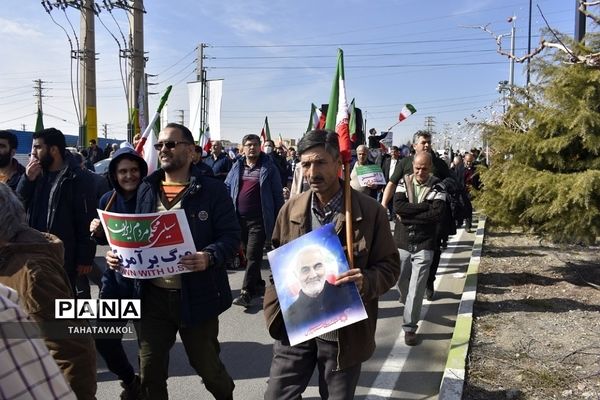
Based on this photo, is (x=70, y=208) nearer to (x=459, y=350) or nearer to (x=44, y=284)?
(x=44, y=284)

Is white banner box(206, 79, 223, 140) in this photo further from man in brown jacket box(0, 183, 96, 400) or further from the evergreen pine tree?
man in brown jacket box(0, 183, 96, 400)

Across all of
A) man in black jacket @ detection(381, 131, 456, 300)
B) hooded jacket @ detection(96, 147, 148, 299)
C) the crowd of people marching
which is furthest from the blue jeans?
hooded jacket @ detection(96, 147, 148, 299)

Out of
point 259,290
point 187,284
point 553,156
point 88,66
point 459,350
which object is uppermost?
point 88,66

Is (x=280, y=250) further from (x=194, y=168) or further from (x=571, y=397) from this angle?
(x=571, y=397)

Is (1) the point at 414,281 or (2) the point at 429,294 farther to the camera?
(2) the point at 429,294

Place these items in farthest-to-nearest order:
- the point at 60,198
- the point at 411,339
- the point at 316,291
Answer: the point at 411,339
the point at 60,198
the point at 316,291

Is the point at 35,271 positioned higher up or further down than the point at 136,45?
further down

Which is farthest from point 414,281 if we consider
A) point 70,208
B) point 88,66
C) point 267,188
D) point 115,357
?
point 88,66

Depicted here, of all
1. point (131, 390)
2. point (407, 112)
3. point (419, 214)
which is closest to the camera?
point (131, 390)

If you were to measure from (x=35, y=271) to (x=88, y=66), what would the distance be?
2334 centimetres

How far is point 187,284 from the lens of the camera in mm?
2969

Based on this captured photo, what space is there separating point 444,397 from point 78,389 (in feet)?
7.69

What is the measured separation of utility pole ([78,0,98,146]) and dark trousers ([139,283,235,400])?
21.1m

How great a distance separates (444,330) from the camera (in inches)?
206
